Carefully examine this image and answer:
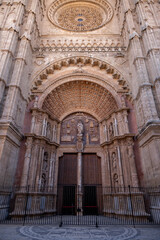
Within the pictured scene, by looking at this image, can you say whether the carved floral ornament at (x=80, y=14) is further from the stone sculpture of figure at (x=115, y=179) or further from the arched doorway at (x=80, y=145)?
the stone sculpture of figure at (x=115, y=179)

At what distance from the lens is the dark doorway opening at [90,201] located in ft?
32.1

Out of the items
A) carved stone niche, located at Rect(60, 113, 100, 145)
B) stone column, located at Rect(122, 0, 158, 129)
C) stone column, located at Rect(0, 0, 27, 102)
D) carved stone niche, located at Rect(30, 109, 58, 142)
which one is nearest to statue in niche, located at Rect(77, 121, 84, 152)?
carved stone niche, located at Rect(60, 113, 100, 145)

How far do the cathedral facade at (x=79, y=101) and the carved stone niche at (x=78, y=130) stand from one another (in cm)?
8

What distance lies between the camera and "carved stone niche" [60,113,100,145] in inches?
464

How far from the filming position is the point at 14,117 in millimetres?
8734

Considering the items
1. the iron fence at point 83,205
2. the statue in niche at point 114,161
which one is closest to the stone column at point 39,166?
the iron fence at point 83,205

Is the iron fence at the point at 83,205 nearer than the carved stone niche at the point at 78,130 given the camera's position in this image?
Yes

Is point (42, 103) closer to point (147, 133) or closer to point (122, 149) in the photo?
point (122, 149)

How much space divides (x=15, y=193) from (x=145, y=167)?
6854 millimetres

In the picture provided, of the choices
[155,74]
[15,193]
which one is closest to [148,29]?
[155,74]

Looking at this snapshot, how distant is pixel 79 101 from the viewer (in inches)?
513

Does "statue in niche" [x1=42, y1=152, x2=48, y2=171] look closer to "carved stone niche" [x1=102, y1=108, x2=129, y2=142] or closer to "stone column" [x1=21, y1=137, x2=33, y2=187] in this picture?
"stone column" [x1=21, y1=137, x2=33, y2=187]

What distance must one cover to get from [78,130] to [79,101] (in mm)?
2598

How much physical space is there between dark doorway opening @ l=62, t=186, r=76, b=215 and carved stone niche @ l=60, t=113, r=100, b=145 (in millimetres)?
3192
